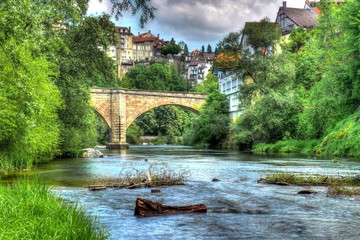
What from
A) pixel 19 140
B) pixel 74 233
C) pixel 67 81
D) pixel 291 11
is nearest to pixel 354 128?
pixel 67 81

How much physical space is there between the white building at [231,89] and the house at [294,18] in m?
11.2

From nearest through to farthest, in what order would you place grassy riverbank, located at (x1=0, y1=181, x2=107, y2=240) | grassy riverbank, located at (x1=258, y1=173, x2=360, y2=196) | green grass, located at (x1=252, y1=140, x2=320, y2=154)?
grassy riverbank, located at (x1=0, y1=181, x2=107, y2=240)
grassy riverbank, located at (x1=258, y1=173, x2=360, y2=196)
green grass, located at (x1=252, y1=140, x2=320, y2=154)

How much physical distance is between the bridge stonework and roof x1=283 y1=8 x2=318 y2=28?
745 inches

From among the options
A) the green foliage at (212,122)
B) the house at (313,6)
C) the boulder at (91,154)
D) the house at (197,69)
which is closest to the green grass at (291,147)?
the green foliage at (212,122)

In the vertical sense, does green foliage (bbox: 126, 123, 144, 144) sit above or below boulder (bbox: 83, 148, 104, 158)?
above

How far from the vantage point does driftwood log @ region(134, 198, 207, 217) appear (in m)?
9.45

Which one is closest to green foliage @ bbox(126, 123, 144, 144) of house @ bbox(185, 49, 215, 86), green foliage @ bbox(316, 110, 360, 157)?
green foliage @ bbox(316, 110, 360, 157)

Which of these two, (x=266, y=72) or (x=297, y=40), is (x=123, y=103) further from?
(x=297, y=40)

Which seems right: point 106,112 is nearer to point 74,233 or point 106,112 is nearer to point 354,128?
point 354,128

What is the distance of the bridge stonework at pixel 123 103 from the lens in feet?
191

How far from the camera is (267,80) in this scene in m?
44.5

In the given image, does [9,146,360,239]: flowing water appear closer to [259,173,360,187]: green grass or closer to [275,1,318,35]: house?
[259,173,360,187]: green grass

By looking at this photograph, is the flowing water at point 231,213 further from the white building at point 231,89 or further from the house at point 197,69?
the house at point 197,69

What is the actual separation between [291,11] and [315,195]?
203 feet
